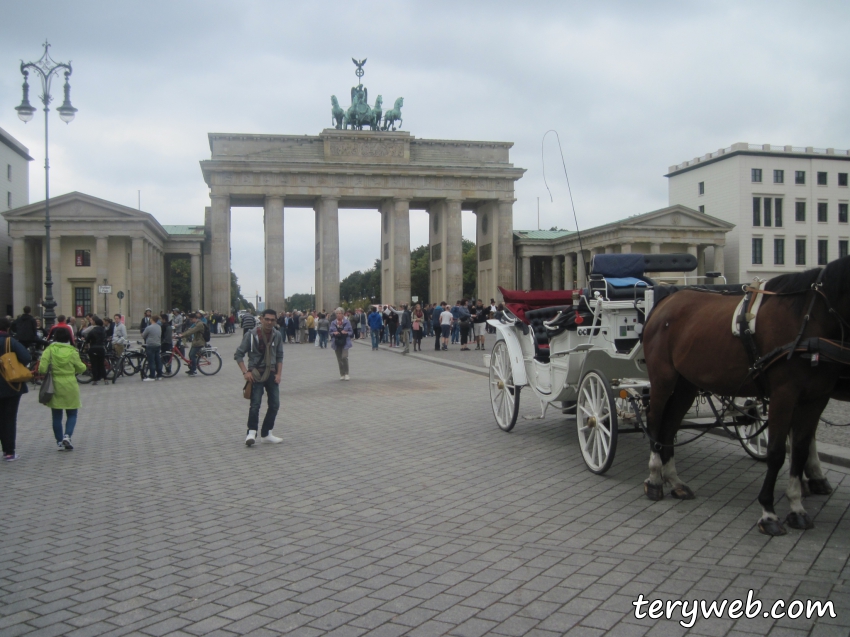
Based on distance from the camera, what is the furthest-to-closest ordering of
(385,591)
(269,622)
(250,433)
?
(250,433) → (385,591) → (269,622)

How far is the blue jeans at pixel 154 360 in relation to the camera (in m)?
19.9

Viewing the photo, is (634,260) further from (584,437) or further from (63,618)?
(63,618)

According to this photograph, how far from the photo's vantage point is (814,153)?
69.9 meters

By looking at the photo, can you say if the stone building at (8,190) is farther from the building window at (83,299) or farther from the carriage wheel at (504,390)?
the carriage wheel at (504,390)

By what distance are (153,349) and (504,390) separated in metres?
12.8

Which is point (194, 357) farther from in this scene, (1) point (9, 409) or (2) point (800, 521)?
(2) point (800, 521)

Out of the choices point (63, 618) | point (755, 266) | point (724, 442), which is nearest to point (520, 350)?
point (724, 442)

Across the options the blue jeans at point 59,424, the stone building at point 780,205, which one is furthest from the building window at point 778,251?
the blue jeans at point 59,424

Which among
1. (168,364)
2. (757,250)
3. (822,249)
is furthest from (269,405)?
(822,249)

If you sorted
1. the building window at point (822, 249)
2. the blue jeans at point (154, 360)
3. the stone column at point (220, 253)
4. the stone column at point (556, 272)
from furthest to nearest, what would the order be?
the stone column at point (556, 272) → the building window at point (822, 249) → the stone column at point (220, 253) → the blue jeans at point (154, 360)

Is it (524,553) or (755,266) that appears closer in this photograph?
(524,553)

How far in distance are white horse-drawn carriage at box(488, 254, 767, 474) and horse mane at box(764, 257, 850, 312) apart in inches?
44.3

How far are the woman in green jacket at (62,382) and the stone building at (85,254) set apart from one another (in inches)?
2039

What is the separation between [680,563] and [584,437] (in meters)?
2.88
